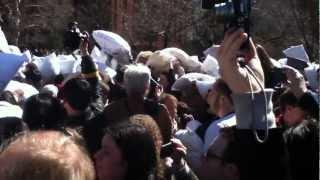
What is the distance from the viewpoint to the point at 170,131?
538cm

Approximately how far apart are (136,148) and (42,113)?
1326 millimetres

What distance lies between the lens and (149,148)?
370cm

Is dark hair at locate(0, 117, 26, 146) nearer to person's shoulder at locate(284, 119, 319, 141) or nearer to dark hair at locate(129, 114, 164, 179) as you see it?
dark hair at locate(129, 114, 164, 179)

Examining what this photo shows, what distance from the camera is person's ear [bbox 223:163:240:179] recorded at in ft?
10.3

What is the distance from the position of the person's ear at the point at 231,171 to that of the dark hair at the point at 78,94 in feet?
7.74

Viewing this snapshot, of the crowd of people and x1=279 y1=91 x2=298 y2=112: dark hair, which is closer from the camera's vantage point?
the crowd of people

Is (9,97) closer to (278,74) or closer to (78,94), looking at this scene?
(78,94)

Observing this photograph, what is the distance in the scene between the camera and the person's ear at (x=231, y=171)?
315 centimetres

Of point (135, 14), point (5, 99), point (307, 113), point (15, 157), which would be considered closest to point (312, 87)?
point (307, 113)

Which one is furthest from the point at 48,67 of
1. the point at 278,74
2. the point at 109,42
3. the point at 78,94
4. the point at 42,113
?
the point at 42,113

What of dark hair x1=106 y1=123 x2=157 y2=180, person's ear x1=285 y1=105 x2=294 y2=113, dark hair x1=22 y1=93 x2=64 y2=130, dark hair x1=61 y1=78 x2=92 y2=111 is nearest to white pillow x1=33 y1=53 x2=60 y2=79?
dark hair x1=61 y1=78 x2=92 y2=111

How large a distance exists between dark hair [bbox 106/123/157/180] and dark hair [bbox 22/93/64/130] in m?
1.12

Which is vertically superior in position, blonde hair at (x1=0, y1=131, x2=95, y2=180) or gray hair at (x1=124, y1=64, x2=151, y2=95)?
blonde hair at (x1=0, y1=131, x2=95, y2=180)

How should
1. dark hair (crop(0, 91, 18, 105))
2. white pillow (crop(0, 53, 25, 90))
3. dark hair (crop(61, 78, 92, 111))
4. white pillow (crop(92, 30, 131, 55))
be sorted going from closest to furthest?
1. white pillow (crop(0, 53, 25, 90))
2. dark hair (crop(61, 78, 92, 111))
3. dark hair (crop(0, 91, 18, 105))
4. white pillow (crop(92, 30, 131, 55))
